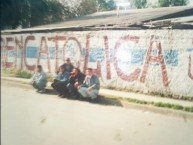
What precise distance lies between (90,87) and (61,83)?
1.31 m

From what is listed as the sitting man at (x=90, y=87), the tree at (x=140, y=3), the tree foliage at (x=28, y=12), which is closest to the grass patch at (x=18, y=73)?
the sitting man at (x=90, y=87)

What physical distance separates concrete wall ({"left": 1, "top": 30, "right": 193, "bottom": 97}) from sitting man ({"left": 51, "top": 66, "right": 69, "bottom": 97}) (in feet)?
5.26

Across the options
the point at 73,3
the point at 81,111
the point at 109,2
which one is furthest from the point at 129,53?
the point at 109,2

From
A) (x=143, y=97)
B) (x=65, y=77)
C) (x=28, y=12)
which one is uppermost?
(x=28, y=12)

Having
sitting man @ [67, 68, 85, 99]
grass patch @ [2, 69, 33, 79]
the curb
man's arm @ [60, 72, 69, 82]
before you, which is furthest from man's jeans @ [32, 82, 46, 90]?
the curb

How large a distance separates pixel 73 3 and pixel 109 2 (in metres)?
10.9

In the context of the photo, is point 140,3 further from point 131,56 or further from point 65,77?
point 65,77

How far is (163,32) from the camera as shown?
34.8 feet

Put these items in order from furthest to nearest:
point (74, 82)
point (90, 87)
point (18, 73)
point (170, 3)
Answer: point (170, 3) < point (18, 73) < point (74, 82) < point (90, 87)

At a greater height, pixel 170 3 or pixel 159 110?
pixel 170 3

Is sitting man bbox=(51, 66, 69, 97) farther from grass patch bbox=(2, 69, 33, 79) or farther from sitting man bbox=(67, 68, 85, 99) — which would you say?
grass patch bbox=(2, 69, 33, 79)

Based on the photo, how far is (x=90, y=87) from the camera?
9.95m

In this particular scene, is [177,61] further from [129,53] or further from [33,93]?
[33,93]

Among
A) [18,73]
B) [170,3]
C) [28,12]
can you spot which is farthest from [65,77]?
[170,3]
